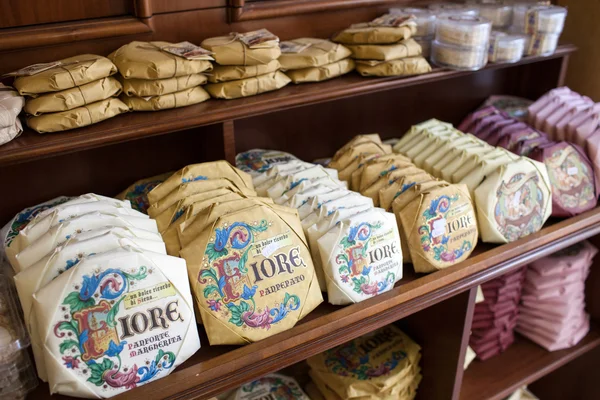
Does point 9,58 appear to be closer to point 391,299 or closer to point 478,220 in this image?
point 391,299

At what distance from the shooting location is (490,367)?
1964 millimetres

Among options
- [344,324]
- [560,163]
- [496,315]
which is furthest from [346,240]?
[496,315]

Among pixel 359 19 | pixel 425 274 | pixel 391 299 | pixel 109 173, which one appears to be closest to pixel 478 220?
pixel 425 274

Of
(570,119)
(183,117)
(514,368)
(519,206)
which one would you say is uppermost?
(183,117)

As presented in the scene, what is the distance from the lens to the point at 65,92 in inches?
47.3

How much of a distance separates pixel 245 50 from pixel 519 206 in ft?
2.71

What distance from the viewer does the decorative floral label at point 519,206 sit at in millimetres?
1472

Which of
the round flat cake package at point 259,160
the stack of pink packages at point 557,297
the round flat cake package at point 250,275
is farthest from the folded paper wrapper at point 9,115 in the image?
the stack of pink packages at point 557,297

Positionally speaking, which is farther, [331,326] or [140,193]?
[140,193]

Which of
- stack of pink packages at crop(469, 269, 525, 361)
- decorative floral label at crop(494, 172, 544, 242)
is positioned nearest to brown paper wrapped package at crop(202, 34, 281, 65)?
decorative floral label at crop(494, 172, 544, 242)

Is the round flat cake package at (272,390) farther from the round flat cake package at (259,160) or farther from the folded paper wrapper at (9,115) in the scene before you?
the folded paper wrapper at (9,115)

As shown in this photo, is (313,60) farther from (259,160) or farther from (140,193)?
(140,193)

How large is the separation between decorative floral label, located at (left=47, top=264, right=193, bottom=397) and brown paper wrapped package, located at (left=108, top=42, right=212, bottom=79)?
0.49m

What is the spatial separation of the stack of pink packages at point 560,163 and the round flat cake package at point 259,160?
695 millimetres
